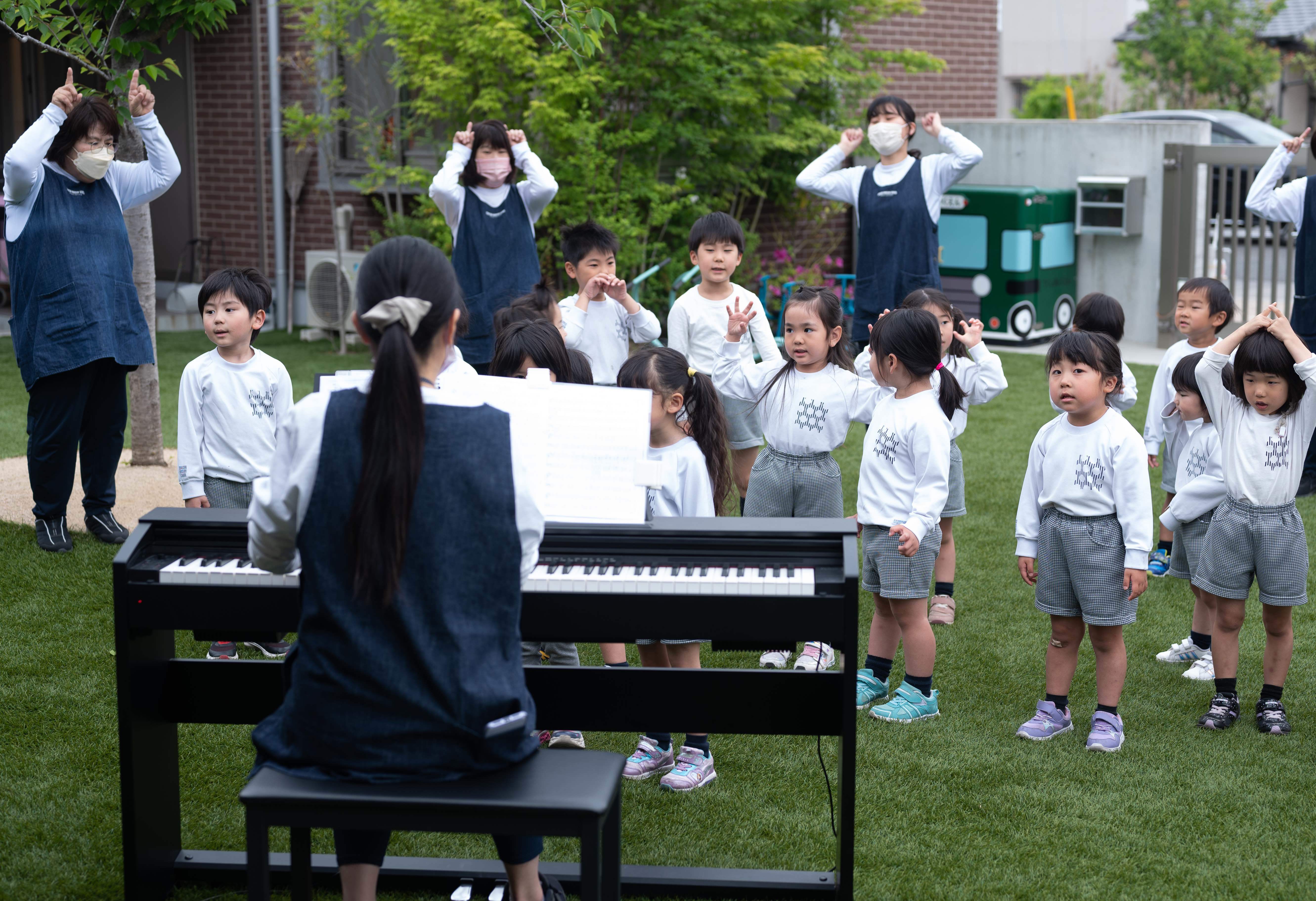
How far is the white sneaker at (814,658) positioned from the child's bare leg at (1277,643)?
1.32 m

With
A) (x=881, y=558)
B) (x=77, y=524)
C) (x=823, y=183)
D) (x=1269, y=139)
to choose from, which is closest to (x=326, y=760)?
(x=881, y=558)

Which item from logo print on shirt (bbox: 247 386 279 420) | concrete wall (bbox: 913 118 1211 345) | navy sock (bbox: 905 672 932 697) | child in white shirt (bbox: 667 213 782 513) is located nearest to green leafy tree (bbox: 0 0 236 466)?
logo print on shirt (bbox: 247 386 279 420)

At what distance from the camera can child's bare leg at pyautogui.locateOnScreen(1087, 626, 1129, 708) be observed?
13.3 feet

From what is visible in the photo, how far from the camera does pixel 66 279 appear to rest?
18.4 feet

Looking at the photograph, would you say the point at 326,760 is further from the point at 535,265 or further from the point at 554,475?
the point at 535,265

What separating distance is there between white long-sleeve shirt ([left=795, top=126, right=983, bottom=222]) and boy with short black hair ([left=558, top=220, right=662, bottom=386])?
5.80 feet

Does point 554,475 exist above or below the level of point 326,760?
above

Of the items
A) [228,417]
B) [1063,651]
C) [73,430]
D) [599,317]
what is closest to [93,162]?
[73,430]

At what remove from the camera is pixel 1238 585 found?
13.3 ft

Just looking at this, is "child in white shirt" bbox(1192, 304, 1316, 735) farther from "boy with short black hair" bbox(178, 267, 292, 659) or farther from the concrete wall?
the concrete wall

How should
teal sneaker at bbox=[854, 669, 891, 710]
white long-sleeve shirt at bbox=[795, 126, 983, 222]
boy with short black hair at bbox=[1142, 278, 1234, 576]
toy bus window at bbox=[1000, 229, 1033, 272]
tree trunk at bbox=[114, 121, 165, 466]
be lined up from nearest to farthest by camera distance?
teal sneaker at bbox=[854, 669, 891, 710]
boy with short black hair at bbox=[1142, 278, 1234, 576]
white long-sleeve shirt at bbox=[795, 126, 983, 222]
tree trunk at bbox=[114, 121, 165, 466]
toy bus window at bbox=[1000, 229, 1033, 272]

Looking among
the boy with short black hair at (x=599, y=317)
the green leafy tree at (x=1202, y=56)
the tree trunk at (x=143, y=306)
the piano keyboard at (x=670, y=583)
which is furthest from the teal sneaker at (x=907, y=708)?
the green leafy tree at (x=1202, y=56)

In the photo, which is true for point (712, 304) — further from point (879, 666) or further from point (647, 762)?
point (647, 762)

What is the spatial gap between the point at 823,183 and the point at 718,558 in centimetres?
432
